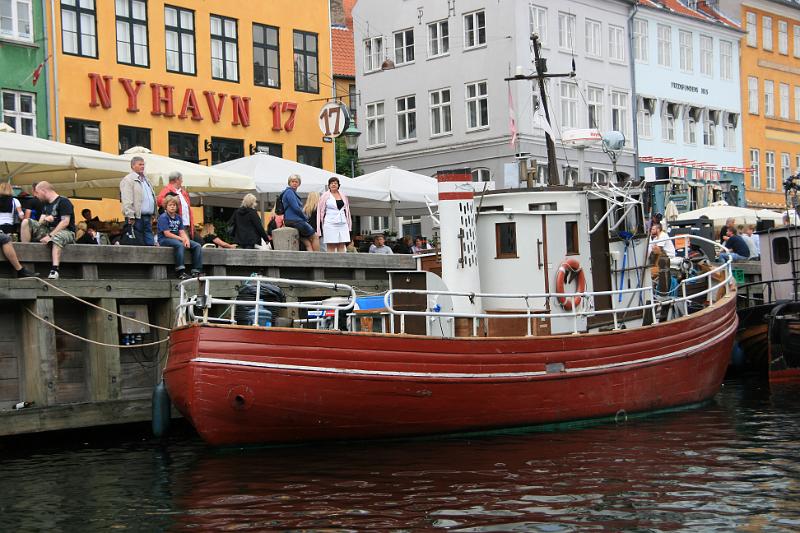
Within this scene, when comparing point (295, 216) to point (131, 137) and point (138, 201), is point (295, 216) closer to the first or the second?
point (138, 201)

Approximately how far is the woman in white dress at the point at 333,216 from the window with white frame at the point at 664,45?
101 feet

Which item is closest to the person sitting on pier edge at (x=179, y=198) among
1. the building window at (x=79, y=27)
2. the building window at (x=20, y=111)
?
the building window at (x=20, y=111)

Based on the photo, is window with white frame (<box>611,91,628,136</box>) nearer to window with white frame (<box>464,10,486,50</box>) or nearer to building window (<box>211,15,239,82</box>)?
window with white frame (<box>464,10,486,50</box>)

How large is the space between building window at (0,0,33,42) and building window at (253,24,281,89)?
689 cm

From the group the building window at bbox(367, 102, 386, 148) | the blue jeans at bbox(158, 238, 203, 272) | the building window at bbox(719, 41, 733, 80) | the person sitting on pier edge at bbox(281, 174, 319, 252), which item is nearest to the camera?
the blue jeans at bbox(158, 238, 203, 272)

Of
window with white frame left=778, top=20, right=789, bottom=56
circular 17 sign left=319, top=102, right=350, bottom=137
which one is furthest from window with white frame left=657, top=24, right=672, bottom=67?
circular 17 sign left=319, top=102, right=350, bottom=137

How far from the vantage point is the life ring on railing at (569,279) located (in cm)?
1698

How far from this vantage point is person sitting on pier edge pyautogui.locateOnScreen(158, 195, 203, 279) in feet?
56.4

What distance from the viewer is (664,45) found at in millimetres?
48156

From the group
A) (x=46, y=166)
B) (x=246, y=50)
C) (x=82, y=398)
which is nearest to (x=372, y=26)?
(x=246, y=50)

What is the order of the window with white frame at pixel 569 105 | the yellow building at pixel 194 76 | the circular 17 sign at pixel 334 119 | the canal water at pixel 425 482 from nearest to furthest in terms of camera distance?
the canal water at pixel 425 482 < the yellow building at pixel 194 76 < the circular 17 sign at pixel 334 119 < the window with white frame at pixel 569 105

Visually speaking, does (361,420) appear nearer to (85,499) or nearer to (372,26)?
(85,499)

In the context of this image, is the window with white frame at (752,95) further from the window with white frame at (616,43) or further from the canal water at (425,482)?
the canal water at (425,482)

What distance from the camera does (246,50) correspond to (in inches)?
1282
